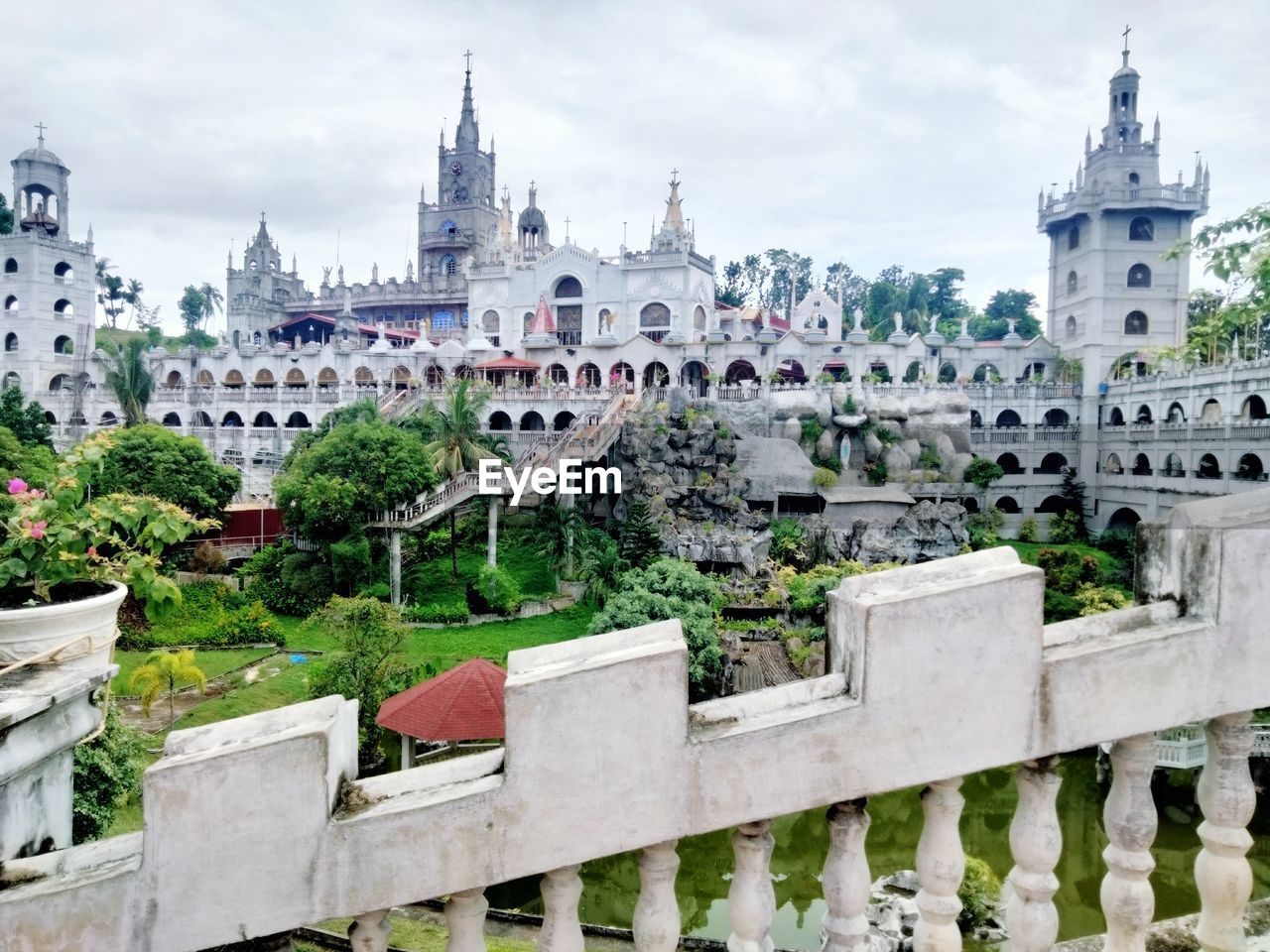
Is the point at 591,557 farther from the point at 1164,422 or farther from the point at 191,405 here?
the point at 191,405

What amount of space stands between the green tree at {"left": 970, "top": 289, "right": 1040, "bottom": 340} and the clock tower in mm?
34527

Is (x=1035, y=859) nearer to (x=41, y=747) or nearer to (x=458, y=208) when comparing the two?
(x=41, y=747)

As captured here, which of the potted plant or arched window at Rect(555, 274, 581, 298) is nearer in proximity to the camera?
the potted plant

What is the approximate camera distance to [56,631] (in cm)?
244

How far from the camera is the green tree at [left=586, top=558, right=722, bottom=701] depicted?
638 inches

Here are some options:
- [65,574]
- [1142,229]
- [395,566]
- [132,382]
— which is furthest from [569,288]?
[65,574]

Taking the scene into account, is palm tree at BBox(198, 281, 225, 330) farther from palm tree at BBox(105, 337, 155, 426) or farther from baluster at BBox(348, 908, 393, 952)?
baluster at BBox(348, 908, 393, 952)

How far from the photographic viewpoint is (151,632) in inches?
799

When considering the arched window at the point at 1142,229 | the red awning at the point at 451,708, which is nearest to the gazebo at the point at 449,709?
the red awning at the point at 451,708

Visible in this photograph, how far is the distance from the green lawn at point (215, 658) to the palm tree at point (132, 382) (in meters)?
21.4

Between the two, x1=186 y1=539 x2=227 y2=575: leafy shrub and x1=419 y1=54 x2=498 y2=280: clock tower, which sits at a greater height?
x1=419 y1=54 x2=498 y2=280: clock tower

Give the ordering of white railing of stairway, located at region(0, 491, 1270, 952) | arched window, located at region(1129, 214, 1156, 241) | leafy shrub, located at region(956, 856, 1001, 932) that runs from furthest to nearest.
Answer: arched window, located at region(1129, 214, 1156, 241), leafy shrub, located at region(956, 856, 1001, 932), white railing of stairway, located at region(0, 491, 1270, 952)

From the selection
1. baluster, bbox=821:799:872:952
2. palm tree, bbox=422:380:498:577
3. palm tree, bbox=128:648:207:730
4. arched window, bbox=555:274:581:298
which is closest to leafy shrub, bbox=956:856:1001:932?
baluster, bbox=821:799:872:952

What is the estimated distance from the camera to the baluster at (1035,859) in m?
2.12
